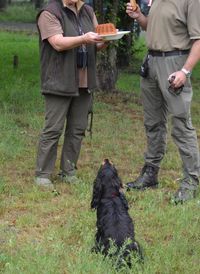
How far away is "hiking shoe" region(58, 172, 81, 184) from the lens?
618 cm

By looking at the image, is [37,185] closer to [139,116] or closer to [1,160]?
[1,160]

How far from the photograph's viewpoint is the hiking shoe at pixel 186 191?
5.56 m

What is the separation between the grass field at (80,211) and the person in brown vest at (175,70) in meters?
0.49

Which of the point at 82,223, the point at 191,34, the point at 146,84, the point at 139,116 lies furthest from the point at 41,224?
the point at 139,116

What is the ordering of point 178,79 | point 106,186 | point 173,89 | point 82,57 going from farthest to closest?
point 82,57, point 173,89, point 178,79, point 106,186

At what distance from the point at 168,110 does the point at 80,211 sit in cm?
129

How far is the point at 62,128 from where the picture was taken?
606 cm

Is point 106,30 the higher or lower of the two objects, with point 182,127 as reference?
higher

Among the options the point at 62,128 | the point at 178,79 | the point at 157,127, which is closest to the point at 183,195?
the point at 157,127

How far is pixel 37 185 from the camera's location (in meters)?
6.04

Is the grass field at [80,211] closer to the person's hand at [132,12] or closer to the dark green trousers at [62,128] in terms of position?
the dark green trousers at [62,128]

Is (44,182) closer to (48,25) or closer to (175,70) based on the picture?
(48,25)

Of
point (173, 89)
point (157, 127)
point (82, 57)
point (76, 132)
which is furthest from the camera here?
point (76, 132)

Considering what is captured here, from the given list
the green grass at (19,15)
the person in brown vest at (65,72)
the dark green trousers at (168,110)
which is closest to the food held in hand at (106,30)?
the person in brown vest at (65,72)
